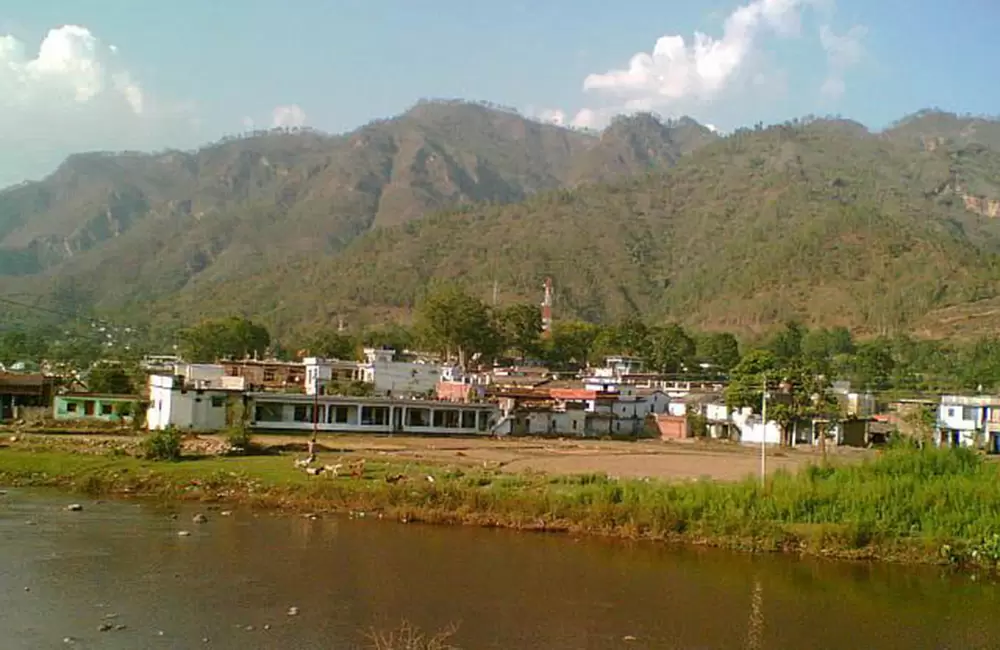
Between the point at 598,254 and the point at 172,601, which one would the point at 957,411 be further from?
the point at 598,254

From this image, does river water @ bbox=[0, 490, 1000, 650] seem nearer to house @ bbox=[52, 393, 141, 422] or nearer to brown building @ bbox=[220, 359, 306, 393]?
house @ bbox=[52, 393, 141, 422]

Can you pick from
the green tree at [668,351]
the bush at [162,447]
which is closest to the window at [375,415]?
the bush at [162,447]

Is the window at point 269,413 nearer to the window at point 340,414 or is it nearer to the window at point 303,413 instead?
the window at point 303,413

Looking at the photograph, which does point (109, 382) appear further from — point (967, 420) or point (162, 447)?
point (967, 420)

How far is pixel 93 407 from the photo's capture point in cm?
4941

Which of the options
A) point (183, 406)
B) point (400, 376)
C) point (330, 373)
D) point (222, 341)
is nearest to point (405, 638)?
point (183, 406)

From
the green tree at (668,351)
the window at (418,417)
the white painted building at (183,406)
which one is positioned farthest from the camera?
the green tree at (668,351)

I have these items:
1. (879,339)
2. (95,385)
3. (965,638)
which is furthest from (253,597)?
(879,339)

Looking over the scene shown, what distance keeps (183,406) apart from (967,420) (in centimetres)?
4571

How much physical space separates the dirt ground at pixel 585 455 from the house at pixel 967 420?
7.23 meters

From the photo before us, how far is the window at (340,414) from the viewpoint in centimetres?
5156

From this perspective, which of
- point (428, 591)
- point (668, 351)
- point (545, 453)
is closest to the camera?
point (428, 591)

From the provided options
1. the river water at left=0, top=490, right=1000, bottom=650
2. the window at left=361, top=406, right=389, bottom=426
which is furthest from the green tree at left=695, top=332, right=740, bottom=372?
the river water at left=0, top=490, right=1000, bottom=650

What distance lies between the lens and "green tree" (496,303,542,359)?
9894 cm
